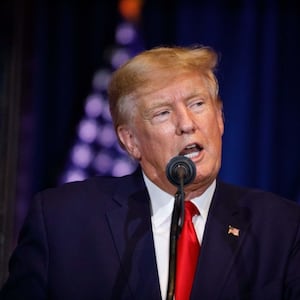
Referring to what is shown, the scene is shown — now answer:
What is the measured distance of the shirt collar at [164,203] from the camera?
94.5 inches

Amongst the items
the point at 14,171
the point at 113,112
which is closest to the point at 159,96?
the point at 113,112

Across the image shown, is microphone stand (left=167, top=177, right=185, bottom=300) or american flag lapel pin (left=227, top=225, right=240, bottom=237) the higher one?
microphone stand (left=167, top=177, right=185, bottom=300)

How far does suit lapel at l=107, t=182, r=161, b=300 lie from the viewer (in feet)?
7.27

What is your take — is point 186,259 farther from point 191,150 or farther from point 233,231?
point 191,150

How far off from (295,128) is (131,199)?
1.93m

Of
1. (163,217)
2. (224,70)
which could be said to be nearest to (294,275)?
(163,217)

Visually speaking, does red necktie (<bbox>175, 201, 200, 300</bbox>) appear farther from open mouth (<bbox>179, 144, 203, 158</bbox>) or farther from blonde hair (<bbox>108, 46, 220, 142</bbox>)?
blonde hair (<bbox>108, 46, 220, 142</bbox>)

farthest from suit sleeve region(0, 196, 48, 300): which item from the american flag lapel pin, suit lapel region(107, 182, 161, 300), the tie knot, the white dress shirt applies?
the american flag lapel pin

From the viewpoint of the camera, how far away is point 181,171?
188 cm

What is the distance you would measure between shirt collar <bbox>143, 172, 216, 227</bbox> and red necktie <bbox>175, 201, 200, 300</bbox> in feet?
0.28

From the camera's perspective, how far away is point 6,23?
4.37 m

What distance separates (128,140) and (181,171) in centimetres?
69

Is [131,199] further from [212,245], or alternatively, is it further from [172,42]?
[172,42]

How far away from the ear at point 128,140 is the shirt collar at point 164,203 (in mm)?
137
